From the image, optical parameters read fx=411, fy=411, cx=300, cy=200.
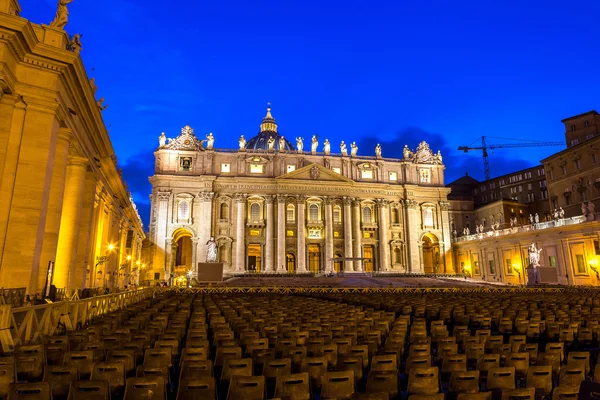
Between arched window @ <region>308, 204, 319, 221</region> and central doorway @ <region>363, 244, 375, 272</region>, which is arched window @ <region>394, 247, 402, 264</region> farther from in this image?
arched window @ <region>308, 204, 319, 221</region>

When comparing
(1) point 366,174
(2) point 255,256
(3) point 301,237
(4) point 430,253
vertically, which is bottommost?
(2) point 255,256

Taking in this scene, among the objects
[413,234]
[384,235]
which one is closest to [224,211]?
[384,235]

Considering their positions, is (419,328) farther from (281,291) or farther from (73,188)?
(281,291)

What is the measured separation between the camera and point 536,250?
149 feet

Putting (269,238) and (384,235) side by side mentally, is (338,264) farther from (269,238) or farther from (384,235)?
(269,238)

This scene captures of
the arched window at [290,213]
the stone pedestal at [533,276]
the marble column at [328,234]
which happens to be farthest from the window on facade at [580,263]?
the arched window at [290,213]

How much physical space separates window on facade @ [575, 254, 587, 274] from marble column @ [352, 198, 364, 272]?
93.4 ft

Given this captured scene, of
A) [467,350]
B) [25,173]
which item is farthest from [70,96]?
[467,350]

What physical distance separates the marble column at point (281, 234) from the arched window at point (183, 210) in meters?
13.5

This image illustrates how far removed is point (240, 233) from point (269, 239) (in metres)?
4.41

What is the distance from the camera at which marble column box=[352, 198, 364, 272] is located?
63312 mm

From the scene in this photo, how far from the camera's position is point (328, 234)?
6328 cm

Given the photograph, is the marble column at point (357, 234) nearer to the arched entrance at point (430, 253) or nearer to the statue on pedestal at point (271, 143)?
the arched entrance at point (430, 253)

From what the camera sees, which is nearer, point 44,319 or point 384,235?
point 44,319
